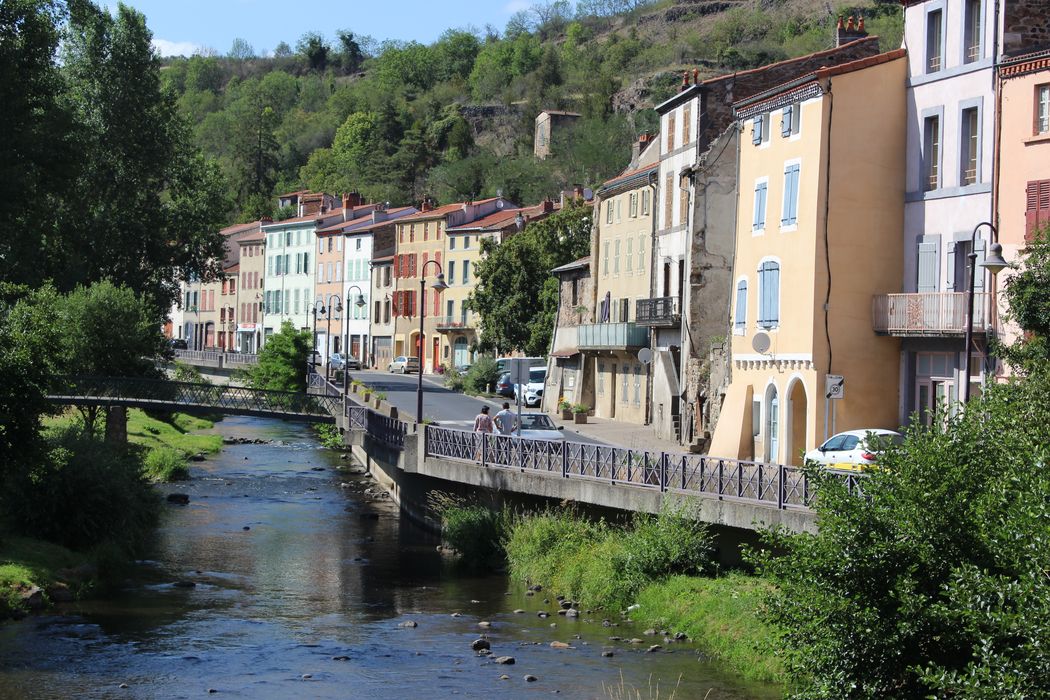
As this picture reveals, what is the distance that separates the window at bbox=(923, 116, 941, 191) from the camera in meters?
32.6

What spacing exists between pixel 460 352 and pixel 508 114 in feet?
256

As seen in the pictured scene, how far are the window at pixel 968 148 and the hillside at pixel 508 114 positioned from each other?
3330 inches

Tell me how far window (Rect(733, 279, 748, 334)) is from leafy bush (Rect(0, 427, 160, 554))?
16.5 metres

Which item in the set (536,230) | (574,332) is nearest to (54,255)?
(574,332)

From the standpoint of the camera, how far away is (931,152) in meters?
32.9

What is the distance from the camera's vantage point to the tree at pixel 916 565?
12297mm

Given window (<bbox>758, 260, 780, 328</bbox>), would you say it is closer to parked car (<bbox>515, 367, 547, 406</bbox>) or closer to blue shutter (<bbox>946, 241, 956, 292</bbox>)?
blue shutter (<bbox>946, 241, 956, 292</bbox>)

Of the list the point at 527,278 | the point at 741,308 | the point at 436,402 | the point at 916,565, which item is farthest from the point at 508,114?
the point at 916,565

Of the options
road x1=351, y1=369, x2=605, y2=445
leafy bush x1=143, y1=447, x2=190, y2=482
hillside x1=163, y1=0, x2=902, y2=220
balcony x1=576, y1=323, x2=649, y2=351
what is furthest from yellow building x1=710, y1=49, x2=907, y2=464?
hillside x1=163, y1=0, x2=902, y2=220

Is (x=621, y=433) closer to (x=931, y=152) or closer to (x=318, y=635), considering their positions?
(x=931, y=152)

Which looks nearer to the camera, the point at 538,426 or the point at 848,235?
the point at 848,235

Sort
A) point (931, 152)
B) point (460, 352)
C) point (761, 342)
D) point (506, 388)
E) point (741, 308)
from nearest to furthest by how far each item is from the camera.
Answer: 1. point (931, 152)
2. point (761, 342)
3. point (741, 308)
4. point (506, 388)
5. point (460, 352)

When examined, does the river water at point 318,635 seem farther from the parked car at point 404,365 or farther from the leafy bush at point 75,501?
the parked car at point 404,365

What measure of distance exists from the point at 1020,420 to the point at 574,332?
4444 centimetres
